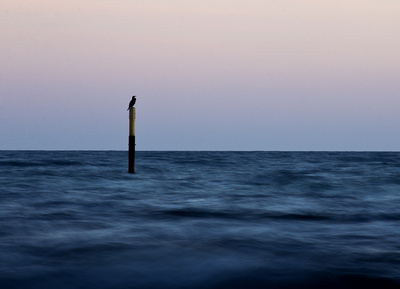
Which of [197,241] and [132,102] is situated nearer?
[197,241]

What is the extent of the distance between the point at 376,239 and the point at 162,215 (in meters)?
4.39

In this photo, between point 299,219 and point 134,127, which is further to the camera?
point 134,127

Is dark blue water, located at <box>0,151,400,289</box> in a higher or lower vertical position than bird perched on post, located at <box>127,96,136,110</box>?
lower

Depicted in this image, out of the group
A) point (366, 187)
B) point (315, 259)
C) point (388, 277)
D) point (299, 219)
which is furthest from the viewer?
point (366, 187)

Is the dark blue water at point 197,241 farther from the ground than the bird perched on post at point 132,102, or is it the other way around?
the bird perched on post at point 132,102

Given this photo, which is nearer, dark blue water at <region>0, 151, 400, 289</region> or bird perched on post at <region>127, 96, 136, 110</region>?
dark blue water at <region>0, 151, 400, 289</region>

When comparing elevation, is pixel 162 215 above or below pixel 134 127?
below

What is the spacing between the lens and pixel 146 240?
7.92 meters

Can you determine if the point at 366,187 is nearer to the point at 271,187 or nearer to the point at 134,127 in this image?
the point at 271,187

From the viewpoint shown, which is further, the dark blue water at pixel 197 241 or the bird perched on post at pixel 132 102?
the bird perched on post at pixel 132 102

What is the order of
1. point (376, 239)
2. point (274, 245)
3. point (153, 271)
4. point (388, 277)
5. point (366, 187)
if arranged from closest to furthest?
point (388, 277)
point (153, 271)
point (274, 245)
point (376, 239)
point (366, 187)

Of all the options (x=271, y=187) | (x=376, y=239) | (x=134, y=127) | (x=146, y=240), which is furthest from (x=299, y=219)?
(x=134, y=127)

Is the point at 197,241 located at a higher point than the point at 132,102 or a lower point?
lower

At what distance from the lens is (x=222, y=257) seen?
6.78 meters
